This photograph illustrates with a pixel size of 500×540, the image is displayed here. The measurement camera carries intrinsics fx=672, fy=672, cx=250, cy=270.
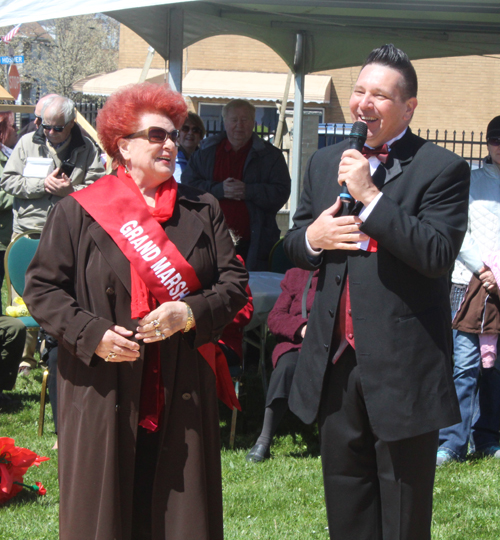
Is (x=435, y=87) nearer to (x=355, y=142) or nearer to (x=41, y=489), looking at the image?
(x=41, y=489)

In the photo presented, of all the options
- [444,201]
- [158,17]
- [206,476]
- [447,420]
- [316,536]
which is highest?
[158,17]

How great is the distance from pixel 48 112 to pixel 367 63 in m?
3.71

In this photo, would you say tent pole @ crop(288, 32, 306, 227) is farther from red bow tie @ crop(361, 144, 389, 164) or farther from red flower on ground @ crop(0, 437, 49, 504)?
red bow tie @ crop(361, 144, 389, 164)

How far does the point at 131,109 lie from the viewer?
2.51m

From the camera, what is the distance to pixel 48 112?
540cm

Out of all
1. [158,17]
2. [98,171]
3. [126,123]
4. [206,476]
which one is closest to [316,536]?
[206,476]

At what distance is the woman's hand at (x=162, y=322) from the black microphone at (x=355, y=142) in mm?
678

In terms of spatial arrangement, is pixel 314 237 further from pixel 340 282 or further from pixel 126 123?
pixel 126 123

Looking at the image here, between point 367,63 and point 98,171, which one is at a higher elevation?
point 367,63

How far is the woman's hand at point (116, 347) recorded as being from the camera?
2.32 m

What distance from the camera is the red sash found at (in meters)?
2.40

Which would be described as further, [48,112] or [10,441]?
[48,112]

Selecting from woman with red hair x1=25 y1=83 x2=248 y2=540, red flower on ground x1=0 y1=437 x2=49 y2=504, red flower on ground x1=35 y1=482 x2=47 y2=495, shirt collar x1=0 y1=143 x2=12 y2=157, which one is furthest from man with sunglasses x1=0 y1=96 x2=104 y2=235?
woman with red hair x1=25 y1=83 x2=248 y2=540

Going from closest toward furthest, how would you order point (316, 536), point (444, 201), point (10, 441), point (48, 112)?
point (444, 201) < point (316, 536) < point (10, 441) < point (48, 112)
